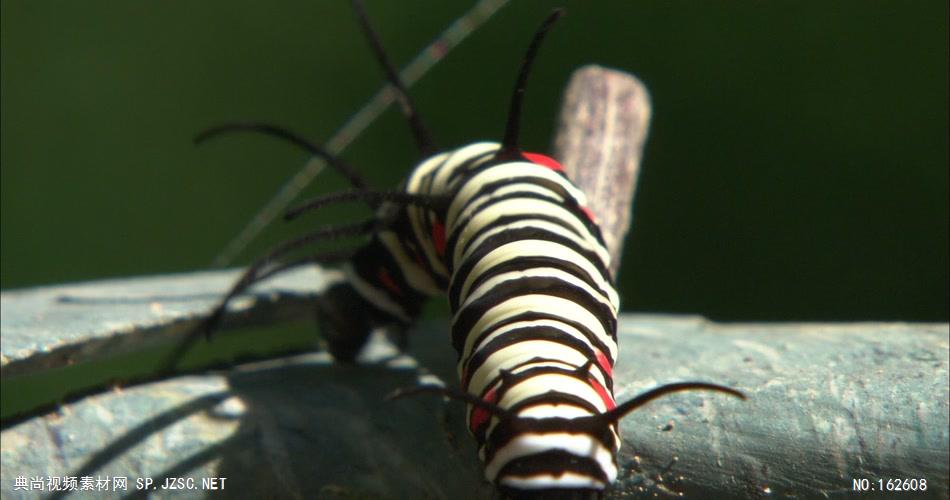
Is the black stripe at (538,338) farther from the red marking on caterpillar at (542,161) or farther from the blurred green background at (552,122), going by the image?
the blurred green background at (552,122)

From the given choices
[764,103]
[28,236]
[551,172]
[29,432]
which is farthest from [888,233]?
[28,236]

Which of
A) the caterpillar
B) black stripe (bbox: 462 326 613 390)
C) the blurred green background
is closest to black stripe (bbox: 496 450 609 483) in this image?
the caterpillar

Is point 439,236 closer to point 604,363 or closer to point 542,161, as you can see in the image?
point 542,161

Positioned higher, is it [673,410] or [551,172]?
[551,172]

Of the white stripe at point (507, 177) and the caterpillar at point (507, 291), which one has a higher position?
the white stripe at point (507, 177)

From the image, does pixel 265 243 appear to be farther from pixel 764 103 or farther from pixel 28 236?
pixel 764 103

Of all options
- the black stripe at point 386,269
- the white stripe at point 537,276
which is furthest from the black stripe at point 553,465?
the black stripe at point 386,269
